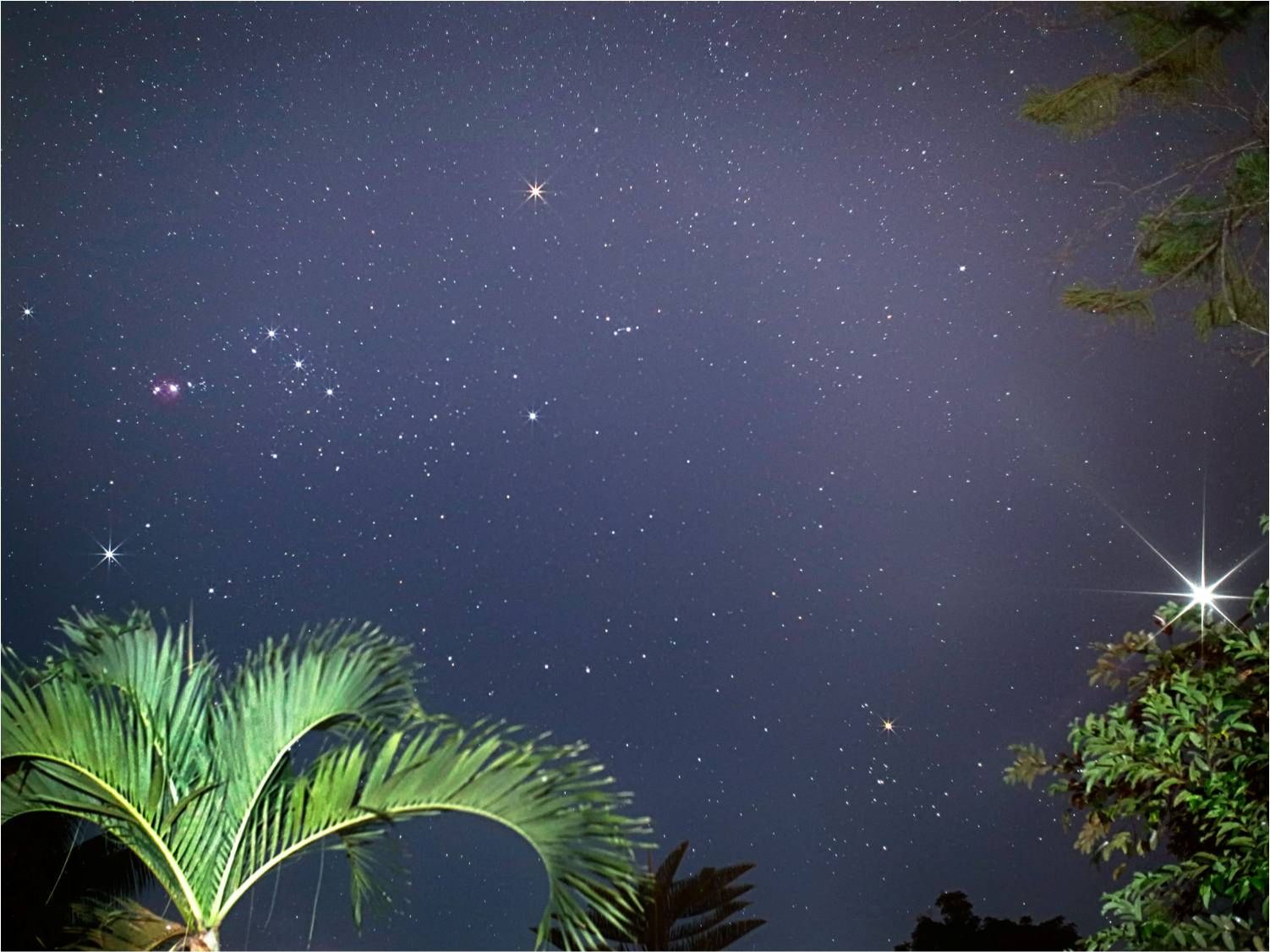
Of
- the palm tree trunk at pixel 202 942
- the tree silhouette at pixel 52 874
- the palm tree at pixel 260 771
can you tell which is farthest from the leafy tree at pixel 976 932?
the palm tree trunk at pixel 202 942

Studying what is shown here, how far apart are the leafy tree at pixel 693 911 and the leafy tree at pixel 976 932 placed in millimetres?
1821

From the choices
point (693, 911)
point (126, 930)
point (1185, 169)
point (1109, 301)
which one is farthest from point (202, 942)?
point (693, 911)

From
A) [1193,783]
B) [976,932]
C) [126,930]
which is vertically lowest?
[126,930]

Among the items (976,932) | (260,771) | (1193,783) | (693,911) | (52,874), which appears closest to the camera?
(260,771)

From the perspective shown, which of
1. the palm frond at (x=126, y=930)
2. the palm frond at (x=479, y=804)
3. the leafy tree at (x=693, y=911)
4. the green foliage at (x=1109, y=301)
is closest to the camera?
the palm frond at (x=479, y=804)

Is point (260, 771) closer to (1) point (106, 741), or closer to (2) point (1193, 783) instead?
(1) point (106, 741)

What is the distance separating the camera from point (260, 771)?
2730 millimetres

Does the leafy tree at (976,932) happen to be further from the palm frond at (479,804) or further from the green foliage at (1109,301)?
the palm frond at (479,804)

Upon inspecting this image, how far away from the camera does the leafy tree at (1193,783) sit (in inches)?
113

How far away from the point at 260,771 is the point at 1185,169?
11.0 ft

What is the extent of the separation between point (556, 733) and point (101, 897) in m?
5.57

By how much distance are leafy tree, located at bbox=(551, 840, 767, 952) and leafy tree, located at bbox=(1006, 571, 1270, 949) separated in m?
4.38

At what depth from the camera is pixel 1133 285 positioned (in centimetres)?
400

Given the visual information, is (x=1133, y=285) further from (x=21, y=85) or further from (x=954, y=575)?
(x=21, y=85)
